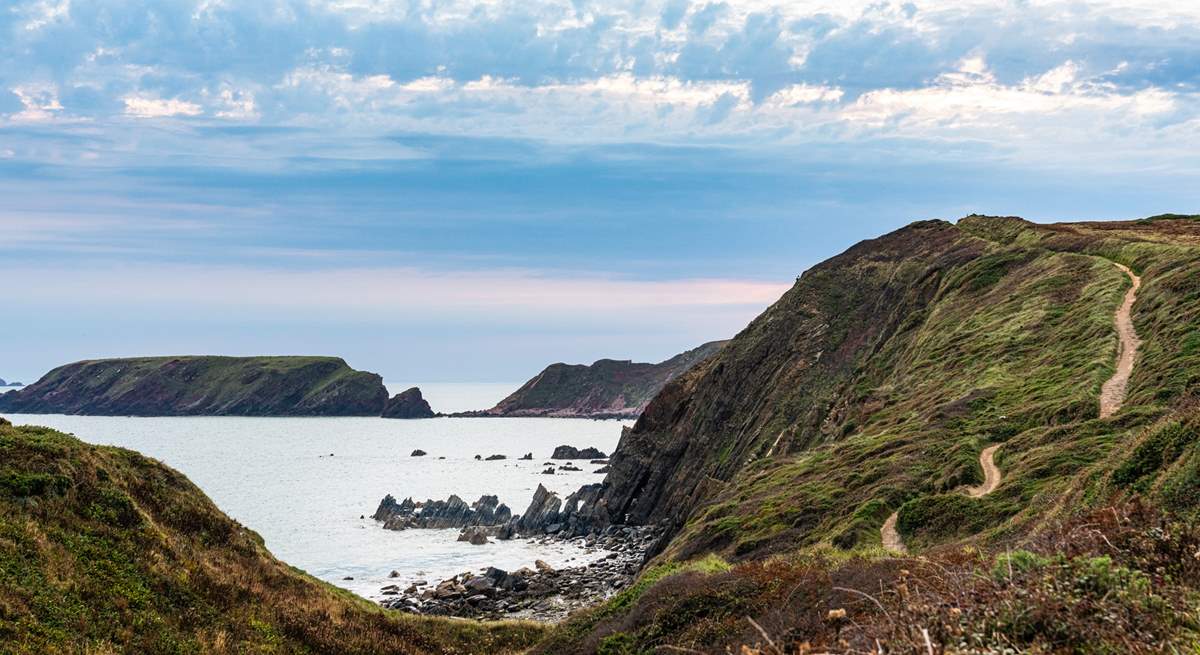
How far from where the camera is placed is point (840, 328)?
263 feet

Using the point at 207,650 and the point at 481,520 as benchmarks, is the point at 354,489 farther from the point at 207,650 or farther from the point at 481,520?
the point at 207,650

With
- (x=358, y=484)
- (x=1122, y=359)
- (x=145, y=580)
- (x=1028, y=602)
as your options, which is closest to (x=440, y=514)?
(x=358, y=484)

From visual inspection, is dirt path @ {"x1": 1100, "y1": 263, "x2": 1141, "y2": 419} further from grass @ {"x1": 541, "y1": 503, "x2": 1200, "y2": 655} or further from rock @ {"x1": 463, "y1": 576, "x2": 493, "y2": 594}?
rock @ {"x1": 463, "y1": 576, "x2": 493, "y2": 594}

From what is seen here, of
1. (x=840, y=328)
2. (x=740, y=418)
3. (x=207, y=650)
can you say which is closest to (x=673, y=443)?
(x=740, y=418)

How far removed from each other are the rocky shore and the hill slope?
16.0 feet

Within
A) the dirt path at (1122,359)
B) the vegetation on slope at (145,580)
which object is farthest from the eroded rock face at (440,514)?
the dirt path at (1122,359)

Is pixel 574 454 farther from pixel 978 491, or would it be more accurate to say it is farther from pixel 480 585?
pixel 978 491

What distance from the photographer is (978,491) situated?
3244 centimetres

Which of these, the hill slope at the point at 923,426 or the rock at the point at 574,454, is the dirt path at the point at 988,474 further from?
the rock at the point at 574,454

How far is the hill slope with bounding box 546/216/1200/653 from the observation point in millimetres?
18500

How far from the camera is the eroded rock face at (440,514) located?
264 feet

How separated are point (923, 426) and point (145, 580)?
112 ft

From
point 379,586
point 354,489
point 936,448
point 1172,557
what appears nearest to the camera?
point 1172,557

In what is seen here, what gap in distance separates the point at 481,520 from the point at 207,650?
58235 millimetres
